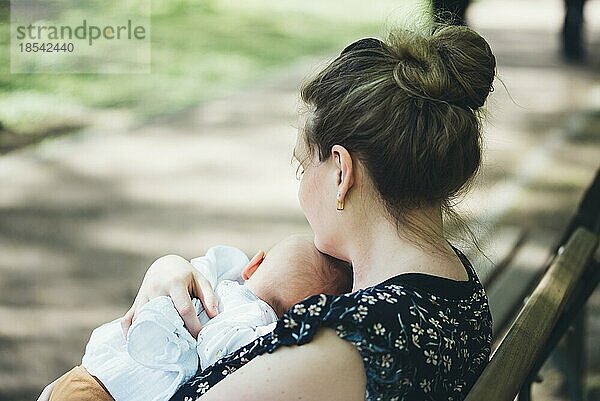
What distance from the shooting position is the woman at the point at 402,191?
92 centimetres

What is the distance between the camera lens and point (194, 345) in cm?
106

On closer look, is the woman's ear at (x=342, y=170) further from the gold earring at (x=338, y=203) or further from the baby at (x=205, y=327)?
the baby at (x=205, y=327)

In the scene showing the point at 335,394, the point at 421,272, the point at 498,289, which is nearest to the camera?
the point at 335,394

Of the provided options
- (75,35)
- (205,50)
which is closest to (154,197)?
(75,35)

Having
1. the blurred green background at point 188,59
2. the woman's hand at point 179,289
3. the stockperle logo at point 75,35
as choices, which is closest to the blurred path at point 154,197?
the blurred green background at point 188,59

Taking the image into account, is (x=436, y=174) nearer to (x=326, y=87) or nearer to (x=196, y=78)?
(x=326, y=87)

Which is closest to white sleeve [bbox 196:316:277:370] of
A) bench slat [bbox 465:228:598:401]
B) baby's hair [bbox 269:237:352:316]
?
baby's hair [bbox 269:237:352:316]

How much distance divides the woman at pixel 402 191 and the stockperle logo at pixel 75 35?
236cm

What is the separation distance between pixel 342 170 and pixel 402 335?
194mm

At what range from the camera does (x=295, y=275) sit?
119cm

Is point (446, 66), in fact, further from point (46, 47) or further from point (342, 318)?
point (46, 47)

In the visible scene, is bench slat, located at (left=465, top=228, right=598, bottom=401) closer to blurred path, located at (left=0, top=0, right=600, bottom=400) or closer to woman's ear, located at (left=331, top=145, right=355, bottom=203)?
woman's ear, located at (left=331, top=145, right=355, bottom=203)

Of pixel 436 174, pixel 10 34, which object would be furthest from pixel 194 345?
pixel 10 34

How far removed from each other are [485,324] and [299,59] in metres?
3.73
